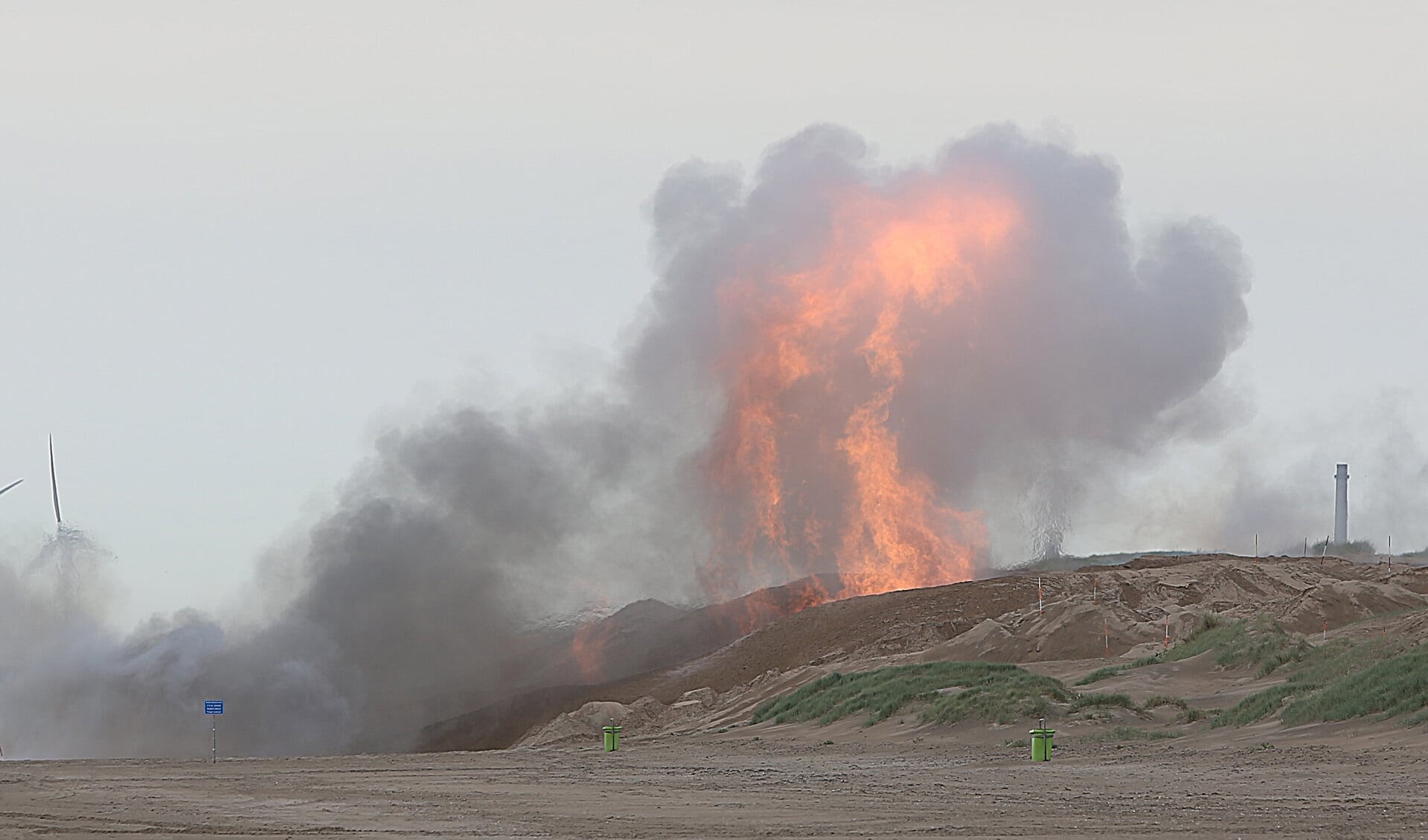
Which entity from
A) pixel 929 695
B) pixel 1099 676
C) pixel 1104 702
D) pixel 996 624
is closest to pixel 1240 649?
pixel 1099 676

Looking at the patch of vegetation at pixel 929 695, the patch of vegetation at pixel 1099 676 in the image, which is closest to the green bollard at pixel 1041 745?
the patch of vegetation at pixel 929 695

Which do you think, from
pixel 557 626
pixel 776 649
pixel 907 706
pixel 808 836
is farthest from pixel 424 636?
pixel 808 836

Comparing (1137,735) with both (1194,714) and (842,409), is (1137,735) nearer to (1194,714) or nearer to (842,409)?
(1194,714)

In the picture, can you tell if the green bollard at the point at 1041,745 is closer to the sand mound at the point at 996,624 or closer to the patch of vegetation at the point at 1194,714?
the patch of vegetation at the point at 1194,714

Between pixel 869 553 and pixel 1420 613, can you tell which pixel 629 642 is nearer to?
pixel 869 553

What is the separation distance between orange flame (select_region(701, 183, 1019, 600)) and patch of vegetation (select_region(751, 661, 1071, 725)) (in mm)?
16506

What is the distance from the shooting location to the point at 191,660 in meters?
52.0

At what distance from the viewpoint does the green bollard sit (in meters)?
25.1

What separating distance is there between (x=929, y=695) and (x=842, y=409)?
23509 mm

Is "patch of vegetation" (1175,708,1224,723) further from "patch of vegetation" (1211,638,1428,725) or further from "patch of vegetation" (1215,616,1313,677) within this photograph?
"patch of vegetation" (1215,616,1313,677)

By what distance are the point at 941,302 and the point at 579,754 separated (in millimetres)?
29237

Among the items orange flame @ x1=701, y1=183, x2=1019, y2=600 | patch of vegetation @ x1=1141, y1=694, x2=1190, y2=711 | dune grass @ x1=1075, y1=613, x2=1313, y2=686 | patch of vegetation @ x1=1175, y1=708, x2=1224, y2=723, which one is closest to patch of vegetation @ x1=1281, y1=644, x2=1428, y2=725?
patch of vegetation @ x1=1175, y1=708, x2=1224, y2=723

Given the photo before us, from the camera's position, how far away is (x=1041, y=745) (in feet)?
82.4

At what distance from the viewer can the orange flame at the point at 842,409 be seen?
183 ft
